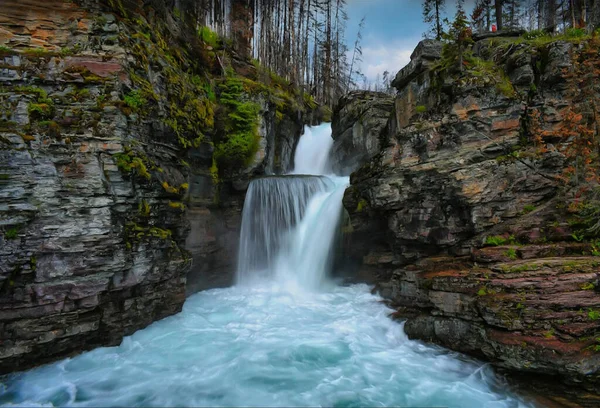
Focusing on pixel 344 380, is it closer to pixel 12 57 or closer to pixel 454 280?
pixel 454 280

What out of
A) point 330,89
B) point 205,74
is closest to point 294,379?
point 205,74

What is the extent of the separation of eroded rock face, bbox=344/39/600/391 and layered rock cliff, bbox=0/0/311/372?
6382 millimetres

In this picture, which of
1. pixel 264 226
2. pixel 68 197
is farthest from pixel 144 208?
pixel 264 226

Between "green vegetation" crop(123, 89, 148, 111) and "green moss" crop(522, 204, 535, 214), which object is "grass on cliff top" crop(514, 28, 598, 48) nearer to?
"green moss" crop(522, 204, 535, 214)

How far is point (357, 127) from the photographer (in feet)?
56.8

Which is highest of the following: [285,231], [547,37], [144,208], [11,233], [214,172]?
[547,37]

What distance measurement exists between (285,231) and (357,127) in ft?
25.1

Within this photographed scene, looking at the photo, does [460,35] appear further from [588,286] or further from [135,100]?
[135,100]

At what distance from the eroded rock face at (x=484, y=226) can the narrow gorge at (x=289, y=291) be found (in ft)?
0.13

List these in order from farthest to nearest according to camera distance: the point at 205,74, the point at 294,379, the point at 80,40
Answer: the point at 205,74
the point at 80,40
the point at 294,379

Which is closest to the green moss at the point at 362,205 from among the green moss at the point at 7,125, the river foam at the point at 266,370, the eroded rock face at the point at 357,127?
the river foam at the point at 266,370

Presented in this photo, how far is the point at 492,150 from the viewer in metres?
8.45

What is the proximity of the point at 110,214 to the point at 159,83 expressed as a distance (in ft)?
13.4

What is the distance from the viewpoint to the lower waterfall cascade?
5.82 m
